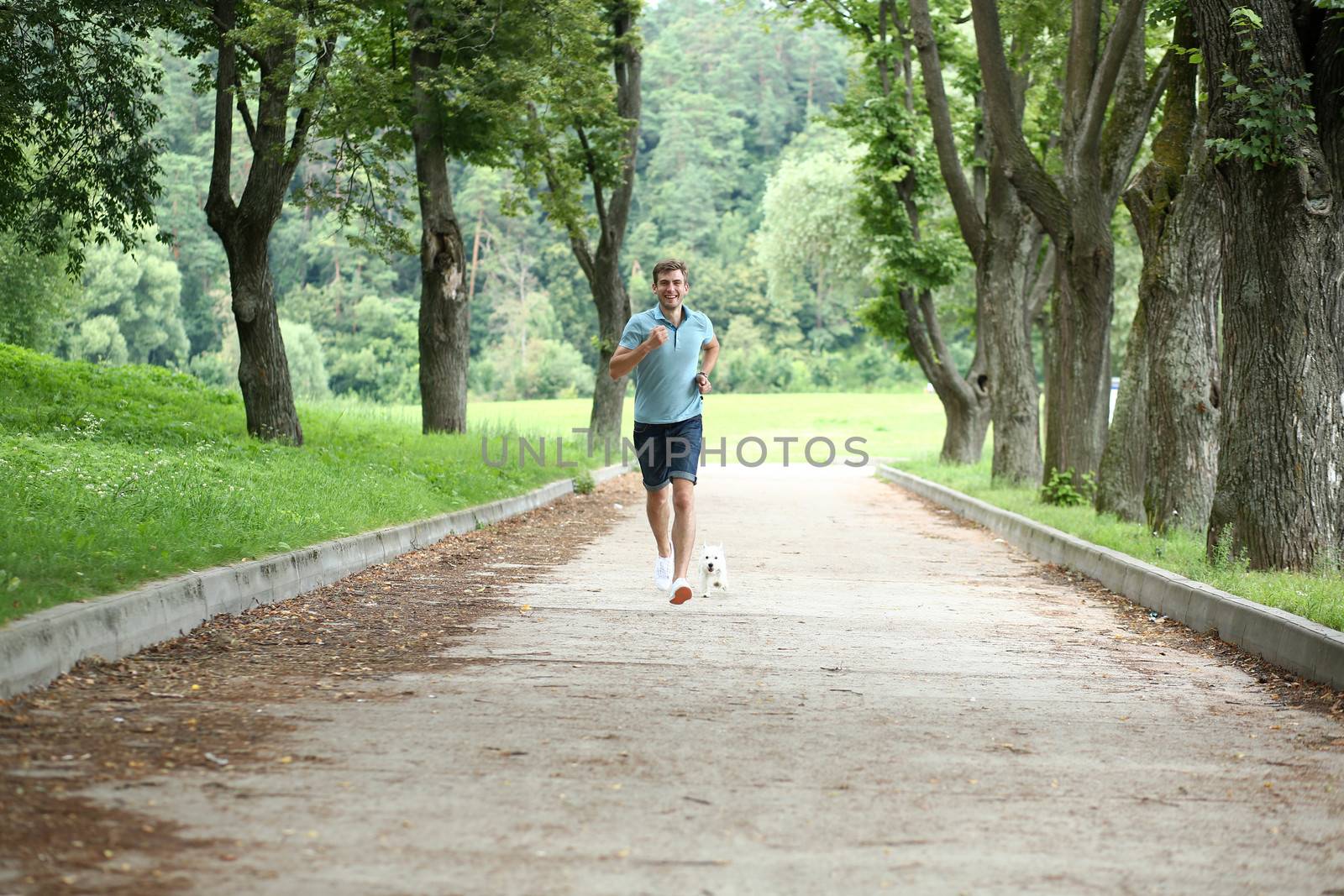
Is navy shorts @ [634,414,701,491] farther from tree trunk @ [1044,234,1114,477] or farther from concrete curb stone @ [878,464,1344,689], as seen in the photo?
tree trunk @ [1044,234,1114,477]

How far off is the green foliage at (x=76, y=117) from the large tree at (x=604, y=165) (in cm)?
691

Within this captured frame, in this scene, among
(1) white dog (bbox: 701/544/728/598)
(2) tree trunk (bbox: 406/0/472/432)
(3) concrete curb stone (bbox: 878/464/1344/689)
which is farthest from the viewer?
(2) tree trunk (bbox: 406/0/472/432)

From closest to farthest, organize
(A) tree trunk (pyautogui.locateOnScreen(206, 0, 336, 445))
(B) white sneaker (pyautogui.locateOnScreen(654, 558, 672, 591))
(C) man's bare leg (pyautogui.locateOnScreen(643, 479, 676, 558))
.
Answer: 1. (C) man's bare leg (pyautogui.locateOnScreen(643, 479, 676, 558))
2. (B) white sneaker (pyautogui.locateOnScreen(654, 558, 672, 591))
3. (A) tree trunk (pyautogui.locateOnScreen(206, 0, 336, 445))

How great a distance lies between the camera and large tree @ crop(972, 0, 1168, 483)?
18219 millimetres

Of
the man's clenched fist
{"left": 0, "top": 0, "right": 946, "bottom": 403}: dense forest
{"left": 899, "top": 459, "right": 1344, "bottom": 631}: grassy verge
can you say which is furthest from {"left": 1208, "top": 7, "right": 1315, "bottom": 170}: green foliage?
{"left": 0, "top": 0, "right": 946, "bottom": 403}: dense forest

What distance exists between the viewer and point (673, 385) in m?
10.3

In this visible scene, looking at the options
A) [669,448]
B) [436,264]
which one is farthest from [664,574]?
[436,264]

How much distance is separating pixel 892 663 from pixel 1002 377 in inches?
653

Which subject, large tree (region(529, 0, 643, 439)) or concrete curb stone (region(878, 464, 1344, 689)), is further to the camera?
large tree (region(529, 0, 643, 439))

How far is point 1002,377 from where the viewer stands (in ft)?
79.0

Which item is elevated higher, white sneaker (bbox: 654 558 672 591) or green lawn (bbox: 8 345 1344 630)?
green lawn (bbox: 8 345 1344 630)

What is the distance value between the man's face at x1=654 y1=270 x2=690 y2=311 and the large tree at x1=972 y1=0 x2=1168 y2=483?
9040mm

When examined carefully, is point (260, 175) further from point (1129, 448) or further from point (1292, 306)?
point (1292, 306)

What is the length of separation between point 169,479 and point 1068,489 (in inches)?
457
